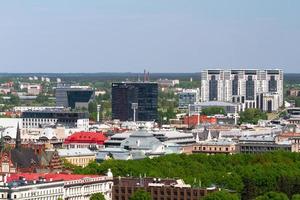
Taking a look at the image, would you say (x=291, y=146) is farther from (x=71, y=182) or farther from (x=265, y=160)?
(x=71, y=182)

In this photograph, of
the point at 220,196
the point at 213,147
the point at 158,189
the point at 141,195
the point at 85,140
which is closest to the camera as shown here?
→ the point at 220,196

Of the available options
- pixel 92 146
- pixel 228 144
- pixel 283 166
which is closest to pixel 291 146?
pixel 228 144

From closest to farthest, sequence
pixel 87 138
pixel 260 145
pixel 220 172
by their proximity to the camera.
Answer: pixel 220 172
pixel 260 145
pixel 87 138

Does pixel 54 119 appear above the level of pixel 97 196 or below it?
below

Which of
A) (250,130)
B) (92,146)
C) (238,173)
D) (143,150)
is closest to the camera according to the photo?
(238,173)

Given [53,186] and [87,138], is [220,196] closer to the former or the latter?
[53,186]

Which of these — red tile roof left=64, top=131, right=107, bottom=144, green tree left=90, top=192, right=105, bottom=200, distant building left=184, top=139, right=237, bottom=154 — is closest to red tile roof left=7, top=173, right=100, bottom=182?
green tree left=90, top=192, right=105, bottom=200

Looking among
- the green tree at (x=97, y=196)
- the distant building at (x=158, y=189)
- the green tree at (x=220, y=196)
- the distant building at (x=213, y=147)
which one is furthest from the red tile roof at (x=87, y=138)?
the green tree at (x=220, y=196)

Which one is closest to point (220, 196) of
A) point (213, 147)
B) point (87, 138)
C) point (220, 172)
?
point (220, 172)
